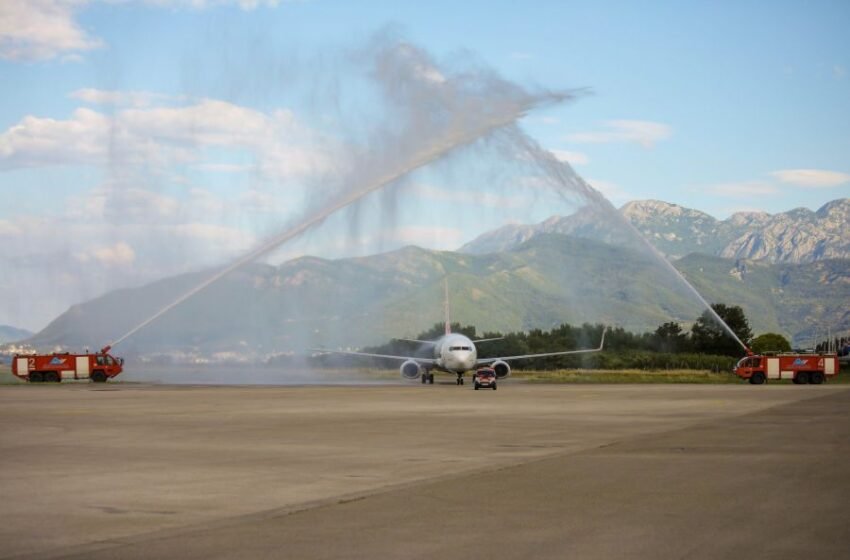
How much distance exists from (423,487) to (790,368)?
2678 inches

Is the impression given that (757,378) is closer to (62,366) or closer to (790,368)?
(790,368)

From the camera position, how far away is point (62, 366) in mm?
80250

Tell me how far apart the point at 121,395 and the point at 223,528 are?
45.0 m

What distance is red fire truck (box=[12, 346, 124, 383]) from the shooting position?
262 feet

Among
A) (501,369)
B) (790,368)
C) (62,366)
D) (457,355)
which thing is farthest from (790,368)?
(62,366)

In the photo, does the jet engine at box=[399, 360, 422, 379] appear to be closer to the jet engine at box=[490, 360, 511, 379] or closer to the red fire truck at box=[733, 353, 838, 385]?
the jet engine at box=[490, 360, 511, 379]

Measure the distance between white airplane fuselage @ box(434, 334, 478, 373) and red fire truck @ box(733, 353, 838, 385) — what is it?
20.8m

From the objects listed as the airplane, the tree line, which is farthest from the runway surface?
the tree line

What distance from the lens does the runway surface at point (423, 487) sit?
42.0ft

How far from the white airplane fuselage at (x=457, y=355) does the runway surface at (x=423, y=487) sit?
4332cm

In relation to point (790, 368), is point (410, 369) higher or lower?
higher

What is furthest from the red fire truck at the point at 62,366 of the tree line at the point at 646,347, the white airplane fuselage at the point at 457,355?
the tree line at the point at 646,347

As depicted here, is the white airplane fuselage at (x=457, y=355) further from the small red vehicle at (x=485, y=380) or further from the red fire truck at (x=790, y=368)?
the red fire truck at (x=790, y=368)

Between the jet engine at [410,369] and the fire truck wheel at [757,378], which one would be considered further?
the jet engine at [410,369]
